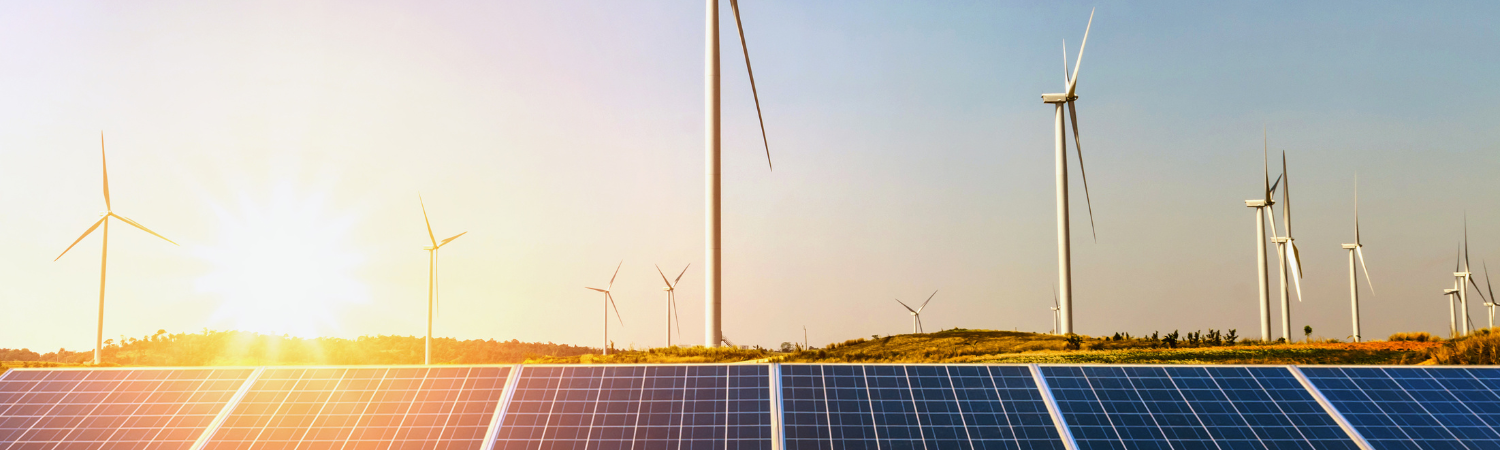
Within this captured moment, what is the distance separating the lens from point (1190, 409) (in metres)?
17.3

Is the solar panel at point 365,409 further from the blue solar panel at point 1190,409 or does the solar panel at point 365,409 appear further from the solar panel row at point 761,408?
the blue solar panel at point 1190,409

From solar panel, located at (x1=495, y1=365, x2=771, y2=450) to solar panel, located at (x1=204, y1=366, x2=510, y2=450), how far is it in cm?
74

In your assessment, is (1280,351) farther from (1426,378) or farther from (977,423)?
(977,423)

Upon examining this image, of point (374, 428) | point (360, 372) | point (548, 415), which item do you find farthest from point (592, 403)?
point (360, 372)

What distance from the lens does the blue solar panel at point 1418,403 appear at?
1666 centimetres

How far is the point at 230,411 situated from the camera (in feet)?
57.5

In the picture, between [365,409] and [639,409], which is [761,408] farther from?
[365,409]

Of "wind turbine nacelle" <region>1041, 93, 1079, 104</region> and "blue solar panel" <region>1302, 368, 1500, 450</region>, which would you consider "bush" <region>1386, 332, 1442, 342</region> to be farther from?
"blue solar panel" <region>1302, 368, 1500, 450</region>

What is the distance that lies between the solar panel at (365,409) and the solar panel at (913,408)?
5.86 metres

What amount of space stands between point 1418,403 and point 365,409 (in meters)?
20.0

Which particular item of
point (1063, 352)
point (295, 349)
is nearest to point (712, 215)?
point (1063, 352)

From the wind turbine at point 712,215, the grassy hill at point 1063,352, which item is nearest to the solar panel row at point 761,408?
the grassy hill at point 1063,352

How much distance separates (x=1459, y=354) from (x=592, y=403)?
99.1 ft

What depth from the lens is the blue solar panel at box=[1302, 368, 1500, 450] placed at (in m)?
16.7
